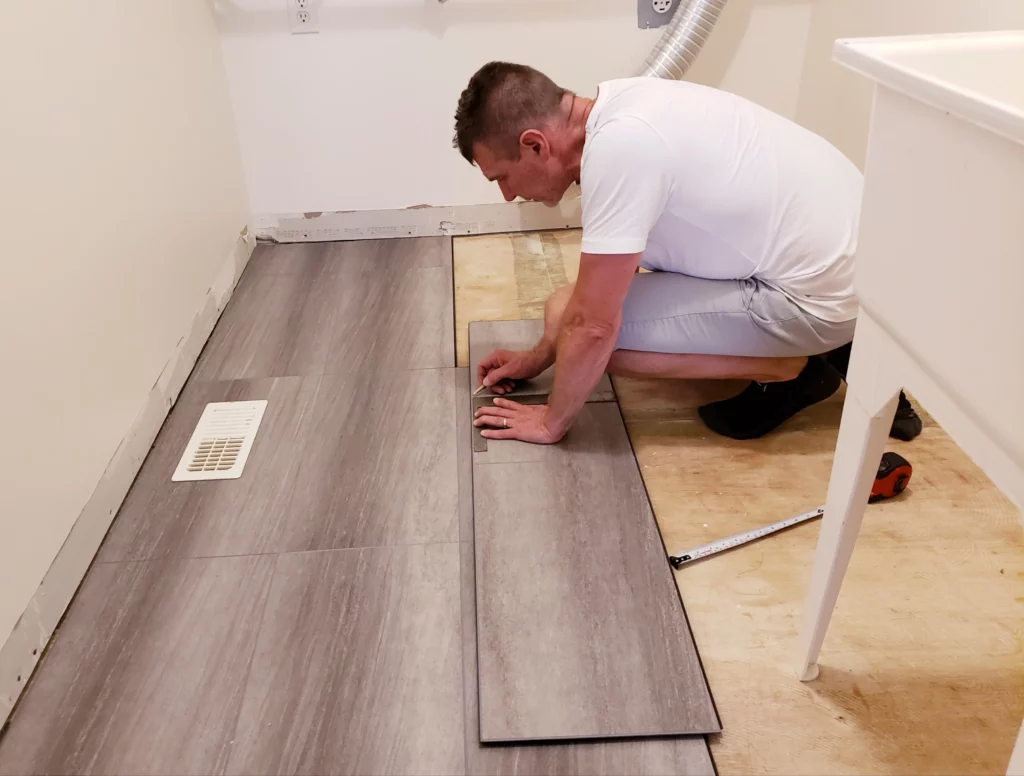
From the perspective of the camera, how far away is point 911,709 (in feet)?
3.83

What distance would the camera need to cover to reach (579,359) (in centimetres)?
154

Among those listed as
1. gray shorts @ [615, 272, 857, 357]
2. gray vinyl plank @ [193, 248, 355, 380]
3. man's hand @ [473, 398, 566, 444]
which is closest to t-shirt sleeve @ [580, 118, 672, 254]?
gray shorts @ [615, 272, 857, 357]

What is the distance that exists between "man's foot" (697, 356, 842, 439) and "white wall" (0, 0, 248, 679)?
1.35 meters

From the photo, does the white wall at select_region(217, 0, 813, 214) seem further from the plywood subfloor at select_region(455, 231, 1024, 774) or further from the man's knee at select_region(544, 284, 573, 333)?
the plywood subfloor at select_region(455, 231, 1024, 774)

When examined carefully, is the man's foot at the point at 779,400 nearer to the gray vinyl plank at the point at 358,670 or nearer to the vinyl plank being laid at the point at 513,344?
the vinyl plank being laid at the point at 513,344

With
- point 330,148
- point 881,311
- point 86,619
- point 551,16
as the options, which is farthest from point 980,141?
point 330,148

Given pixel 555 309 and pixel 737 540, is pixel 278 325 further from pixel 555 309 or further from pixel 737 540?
pixel 737 540

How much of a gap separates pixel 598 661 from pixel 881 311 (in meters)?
0.71

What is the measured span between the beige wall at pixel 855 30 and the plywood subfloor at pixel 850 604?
0.87 meters

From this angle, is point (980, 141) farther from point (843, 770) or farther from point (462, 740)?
point (462, 740)

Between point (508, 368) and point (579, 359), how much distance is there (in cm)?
37

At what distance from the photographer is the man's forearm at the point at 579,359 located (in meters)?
1.51

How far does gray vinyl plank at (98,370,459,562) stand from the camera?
1544 mm

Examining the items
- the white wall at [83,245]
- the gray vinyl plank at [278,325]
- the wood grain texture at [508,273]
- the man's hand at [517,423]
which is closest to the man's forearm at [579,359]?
the man's hand at [517,423]
